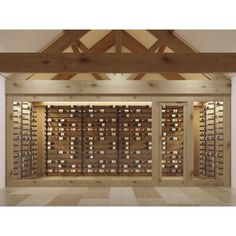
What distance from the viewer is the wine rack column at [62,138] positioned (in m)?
12.0

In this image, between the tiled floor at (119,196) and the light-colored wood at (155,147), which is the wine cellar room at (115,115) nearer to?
the light-colored wood at (155,147)

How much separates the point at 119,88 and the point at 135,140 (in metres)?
2.40

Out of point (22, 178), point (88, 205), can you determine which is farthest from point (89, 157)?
point (88, 205)

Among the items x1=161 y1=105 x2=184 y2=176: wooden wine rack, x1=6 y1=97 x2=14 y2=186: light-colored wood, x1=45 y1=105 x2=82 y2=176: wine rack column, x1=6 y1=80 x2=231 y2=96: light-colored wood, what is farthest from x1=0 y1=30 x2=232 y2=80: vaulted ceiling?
x1=45 y1=105 x2=82 y2=176: wine rack column

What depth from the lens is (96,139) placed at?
12.0 metres

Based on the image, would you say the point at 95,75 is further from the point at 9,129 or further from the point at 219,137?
the point at 219,137

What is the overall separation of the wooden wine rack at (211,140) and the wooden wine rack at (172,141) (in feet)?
1.87

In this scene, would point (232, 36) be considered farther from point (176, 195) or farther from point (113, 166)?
point (113, 166)

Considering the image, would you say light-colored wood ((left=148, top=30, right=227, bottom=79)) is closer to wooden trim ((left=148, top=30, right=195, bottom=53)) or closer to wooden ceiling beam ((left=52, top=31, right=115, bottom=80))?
wooden trim ((left=148, top=30, right=195, bottom=53))

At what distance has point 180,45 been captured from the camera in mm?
9336

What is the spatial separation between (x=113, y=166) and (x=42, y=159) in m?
1.99

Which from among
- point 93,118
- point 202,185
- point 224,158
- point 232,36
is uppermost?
point 232,36

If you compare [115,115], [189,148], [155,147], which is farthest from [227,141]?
[115,115]

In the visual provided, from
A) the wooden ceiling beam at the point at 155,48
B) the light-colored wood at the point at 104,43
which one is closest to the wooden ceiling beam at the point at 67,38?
the light-colored wood at the point at 104,43
